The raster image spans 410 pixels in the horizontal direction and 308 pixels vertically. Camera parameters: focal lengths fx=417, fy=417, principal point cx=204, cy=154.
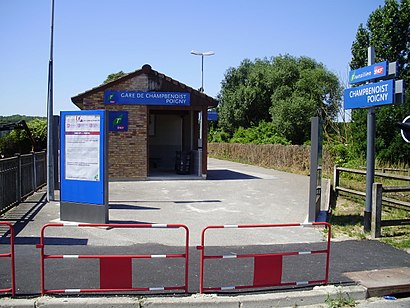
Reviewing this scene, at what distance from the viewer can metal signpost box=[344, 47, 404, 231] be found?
26.9 ft

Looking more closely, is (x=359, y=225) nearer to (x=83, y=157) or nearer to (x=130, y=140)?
(x=83, y=157)

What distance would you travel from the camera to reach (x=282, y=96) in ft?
136

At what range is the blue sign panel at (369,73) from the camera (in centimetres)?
843

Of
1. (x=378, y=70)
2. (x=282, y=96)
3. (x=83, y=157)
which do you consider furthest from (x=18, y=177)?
(x=282, y=96)

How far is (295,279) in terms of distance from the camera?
575 centimetres

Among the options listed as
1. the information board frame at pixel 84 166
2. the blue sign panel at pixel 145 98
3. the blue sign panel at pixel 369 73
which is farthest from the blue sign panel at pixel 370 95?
the blue sign panel at pixel 145 98

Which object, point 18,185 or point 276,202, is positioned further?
point 276,202

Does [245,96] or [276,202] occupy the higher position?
[245,96]

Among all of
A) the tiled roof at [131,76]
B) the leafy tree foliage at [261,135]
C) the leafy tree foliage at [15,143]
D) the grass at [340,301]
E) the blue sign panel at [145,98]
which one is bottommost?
the grass at [340,301]

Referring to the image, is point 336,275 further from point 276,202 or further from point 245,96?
point 245,96

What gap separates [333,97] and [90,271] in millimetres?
34058

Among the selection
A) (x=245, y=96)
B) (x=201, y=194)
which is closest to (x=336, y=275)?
(x=201, y=194)

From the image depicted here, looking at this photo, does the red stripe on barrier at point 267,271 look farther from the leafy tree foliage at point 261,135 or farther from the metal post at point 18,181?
the leafy tree foliage at point 261,135

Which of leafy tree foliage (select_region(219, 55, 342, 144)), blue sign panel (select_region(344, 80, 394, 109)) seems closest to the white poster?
blue sign panel (select_region(344, 80, 394, 109))
